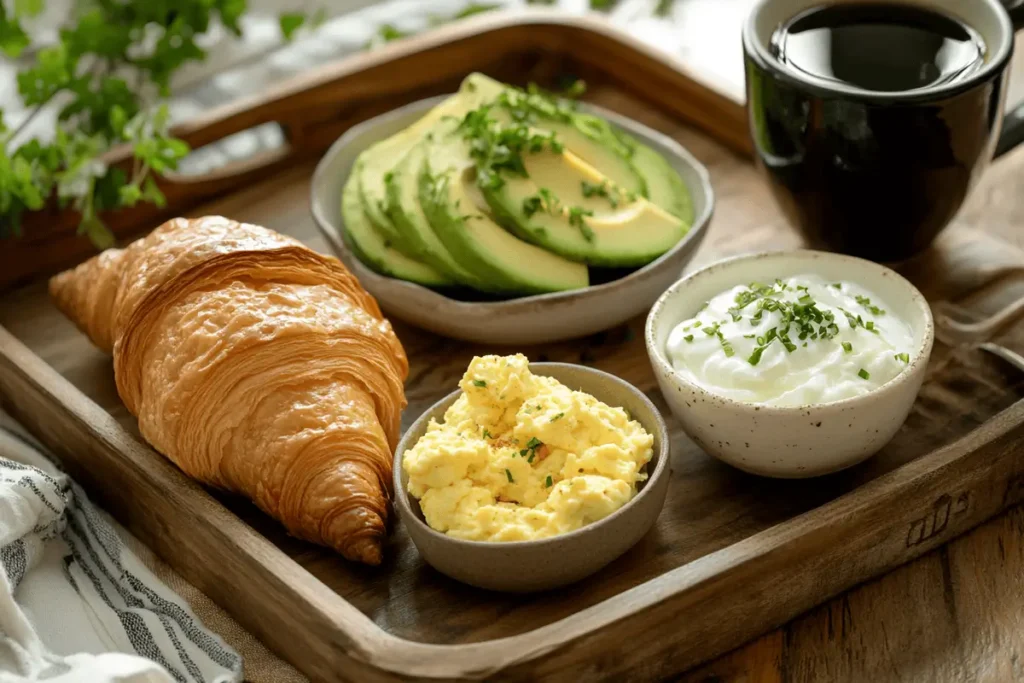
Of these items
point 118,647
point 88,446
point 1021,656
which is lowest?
point 1021,656

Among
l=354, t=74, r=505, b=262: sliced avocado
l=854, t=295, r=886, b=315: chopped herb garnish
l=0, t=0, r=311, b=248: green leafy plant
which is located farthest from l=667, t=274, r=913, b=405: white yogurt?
l=0, t=0, r=311, b=248: green leafy plant

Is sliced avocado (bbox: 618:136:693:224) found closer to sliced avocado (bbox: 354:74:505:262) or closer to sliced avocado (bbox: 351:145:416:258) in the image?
sliced avocado (bbox: 354:74:505:262)

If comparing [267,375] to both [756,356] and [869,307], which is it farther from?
[869,307]

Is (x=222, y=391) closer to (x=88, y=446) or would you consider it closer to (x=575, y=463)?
(x=88, y=446)

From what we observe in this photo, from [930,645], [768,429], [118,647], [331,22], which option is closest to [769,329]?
[768,429]

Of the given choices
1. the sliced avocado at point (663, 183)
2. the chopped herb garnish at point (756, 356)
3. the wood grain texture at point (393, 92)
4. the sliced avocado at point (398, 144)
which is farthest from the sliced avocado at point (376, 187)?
the chopped herb garnish at point (756, 356)

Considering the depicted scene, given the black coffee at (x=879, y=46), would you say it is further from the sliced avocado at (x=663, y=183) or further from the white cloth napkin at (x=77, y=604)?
the white cloth napkin at (x=77, y=604)
